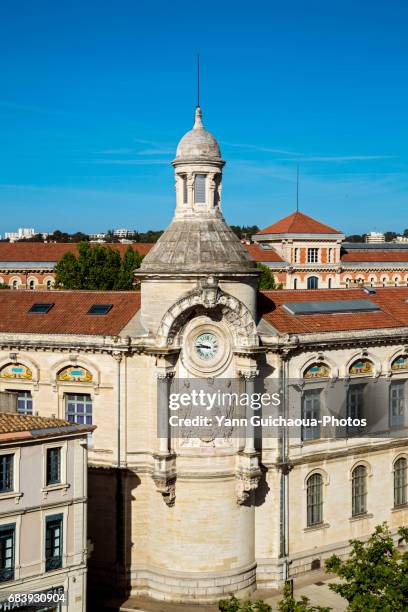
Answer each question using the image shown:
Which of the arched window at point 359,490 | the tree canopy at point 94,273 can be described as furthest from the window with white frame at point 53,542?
the tree canopy at point 94,273

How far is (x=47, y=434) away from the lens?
120 feet

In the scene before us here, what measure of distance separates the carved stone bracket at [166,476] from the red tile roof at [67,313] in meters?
6.52

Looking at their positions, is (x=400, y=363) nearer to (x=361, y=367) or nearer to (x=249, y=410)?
(x=361, y=367)

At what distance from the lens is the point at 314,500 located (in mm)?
47969

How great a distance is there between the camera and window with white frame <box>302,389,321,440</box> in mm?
47375

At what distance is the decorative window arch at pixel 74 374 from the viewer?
45.9m

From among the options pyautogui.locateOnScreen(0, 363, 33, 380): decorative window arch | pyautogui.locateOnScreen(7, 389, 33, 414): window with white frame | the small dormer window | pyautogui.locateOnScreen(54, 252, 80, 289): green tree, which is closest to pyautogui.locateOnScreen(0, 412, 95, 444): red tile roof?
pyautogui.locateOnScreen(0, 363, 33, 380): decorative window arch

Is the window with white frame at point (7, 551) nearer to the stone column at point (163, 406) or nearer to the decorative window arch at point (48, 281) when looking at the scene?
the stone column at point (163, 406)

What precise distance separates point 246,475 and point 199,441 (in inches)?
108

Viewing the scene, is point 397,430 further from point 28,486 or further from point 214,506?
point 28,486

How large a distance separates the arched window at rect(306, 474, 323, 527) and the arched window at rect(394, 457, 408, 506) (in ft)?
19.5

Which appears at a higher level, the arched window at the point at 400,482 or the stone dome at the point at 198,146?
the stone dome at the point at 198,146

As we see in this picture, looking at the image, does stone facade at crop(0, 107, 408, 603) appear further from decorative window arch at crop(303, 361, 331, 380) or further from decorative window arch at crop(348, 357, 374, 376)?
decorative window arch at crop(348, 357, 374, 376)

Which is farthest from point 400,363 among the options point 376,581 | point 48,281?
point 48,281
